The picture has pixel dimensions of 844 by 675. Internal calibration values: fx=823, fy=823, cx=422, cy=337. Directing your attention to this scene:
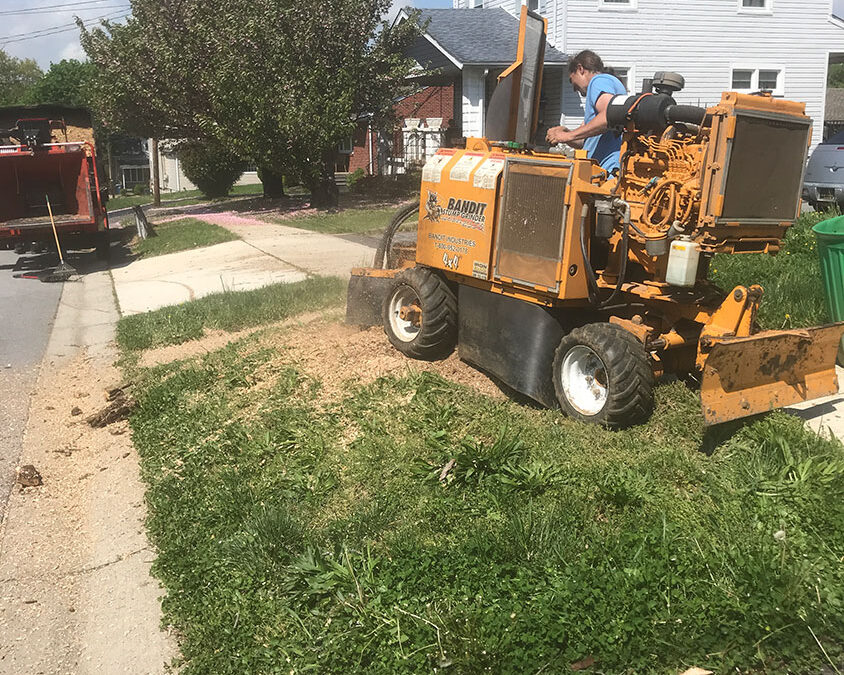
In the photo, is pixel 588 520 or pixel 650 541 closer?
pixel 650 541

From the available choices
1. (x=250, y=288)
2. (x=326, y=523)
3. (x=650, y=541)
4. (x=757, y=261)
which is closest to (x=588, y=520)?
(x=650, y=541)

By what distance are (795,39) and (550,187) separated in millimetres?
21972

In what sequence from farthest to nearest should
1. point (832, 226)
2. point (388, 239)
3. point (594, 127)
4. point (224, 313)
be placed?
point (224, 313) → point (388, 239) → point (832, 226) → point (594, 127)

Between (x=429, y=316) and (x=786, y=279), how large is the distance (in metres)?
3.39

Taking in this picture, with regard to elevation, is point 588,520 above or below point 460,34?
below

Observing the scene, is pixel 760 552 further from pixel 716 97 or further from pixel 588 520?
pixel 716 97

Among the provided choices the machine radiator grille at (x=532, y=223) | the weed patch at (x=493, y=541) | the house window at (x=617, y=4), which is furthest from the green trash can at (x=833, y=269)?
the house window at (x=617, y=4)

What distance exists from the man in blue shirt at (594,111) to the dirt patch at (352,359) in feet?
5.86

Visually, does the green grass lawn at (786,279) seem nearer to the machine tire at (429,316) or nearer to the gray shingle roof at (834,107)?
the machine tire at (429,316)

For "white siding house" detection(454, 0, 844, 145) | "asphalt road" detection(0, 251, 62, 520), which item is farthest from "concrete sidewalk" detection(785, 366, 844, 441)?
"white siding house" detection(454, 0, 844, 145)

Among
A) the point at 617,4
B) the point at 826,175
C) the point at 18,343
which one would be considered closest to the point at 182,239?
the point at 18,343

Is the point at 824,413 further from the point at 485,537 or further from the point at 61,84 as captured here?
the point at 61,84

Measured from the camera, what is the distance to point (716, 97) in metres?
23.0

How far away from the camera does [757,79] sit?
76.8ft
